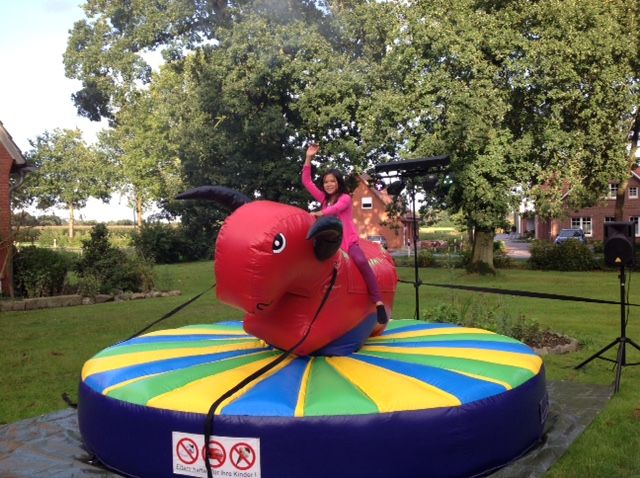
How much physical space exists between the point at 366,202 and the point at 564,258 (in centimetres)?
1949

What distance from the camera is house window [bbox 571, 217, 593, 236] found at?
47.2 metres

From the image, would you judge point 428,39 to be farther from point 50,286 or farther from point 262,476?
point 262,476

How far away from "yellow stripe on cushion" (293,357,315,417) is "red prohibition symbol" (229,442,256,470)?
0.33 metres

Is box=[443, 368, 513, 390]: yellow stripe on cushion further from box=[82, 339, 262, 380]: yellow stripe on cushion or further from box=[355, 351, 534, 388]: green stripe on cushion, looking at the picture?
box=[82, 339, 262, 380]: yellow stripe on cushion

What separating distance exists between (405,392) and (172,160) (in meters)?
45.3

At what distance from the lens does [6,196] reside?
47.8 ft

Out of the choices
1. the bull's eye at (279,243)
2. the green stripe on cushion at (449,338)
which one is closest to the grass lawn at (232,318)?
the green stripe on cushion at (449,338)

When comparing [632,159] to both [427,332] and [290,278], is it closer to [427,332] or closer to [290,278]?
[427,332]

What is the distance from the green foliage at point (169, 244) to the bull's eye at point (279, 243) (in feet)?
93.2

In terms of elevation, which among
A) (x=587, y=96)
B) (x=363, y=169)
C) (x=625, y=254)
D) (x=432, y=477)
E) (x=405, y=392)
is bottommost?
(x=432, y=477)

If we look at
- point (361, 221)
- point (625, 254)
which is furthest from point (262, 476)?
point (361, 221)

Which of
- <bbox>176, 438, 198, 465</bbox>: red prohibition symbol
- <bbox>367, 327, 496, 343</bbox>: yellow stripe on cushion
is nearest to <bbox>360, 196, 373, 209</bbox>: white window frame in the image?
<bbox>367, 327, 496, 343</bbox>: yellow stripe on cushion

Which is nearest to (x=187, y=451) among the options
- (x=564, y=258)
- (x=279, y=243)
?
(x=279, y=243)

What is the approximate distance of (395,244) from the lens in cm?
4472
